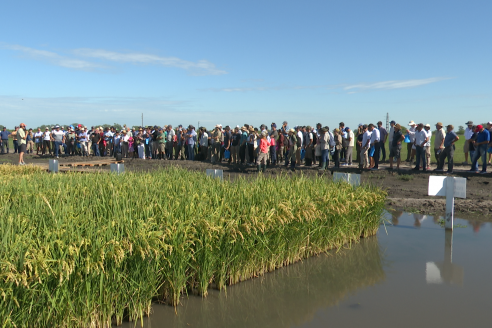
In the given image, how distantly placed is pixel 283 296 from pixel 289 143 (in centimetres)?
1515

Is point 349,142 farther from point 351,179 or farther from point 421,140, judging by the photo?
point 351,179

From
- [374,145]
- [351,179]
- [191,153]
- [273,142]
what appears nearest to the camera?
[351,179]

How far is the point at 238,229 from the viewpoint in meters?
5.80

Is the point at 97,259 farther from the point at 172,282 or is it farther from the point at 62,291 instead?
the point at 172,282

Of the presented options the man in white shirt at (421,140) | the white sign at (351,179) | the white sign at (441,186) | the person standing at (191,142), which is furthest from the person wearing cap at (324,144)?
the white sign at (441,186)

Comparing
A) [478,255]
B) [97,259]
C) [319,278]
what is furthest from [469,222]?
[97,259]

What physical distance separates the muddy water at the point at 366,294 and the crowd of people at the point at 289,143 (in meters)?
10.1

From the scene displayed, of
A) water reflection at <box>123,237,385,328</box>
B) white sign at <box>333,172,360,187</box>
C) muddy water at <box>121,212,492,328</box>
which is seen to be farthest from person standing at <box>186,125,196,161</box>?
water reflection at <box>123,237,385,328</box>

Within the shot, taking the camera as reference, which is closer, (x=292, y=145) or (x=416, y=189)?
(x=416, y=189)

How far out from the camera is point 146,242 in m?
4.70

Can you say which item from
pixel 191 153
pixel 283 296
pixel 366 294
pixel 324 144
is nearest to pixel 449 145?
pixel 324 144

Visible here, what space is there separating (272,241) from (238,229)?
2.77 ft

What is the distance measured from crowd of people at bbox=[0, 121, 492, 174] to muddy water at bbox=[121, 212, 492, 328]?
33.2 ft

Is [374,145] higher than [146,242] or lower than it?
higher
